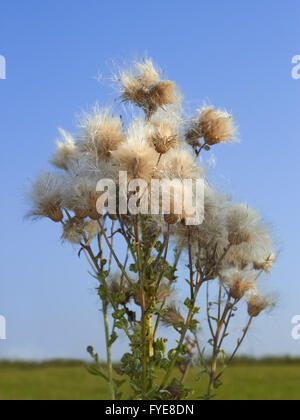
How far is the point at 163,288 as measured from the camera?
241 centimetres

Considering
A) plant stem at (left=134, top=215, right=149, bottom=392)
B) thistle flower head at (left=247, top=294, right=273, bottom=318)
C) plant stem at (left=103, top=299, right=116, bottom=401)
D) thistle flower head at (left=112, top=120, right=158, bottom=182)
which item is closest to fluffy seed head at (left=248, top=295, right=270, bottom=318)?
thistle flower head at (left=247, top=294, right=273, bottom=318)

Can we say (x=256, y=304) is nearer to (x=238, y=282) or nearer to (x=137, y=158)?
(x=238, y=282)

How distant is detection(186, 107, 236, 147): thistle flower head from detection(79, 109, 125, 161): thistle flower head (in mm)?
290

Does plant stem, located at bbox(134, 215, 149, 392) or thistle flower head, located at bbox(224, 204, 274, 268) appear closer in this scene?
plant stem, located at bbox(134, 215, 149, 392)

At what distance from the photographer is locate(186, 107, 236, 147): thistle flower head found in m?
2.37

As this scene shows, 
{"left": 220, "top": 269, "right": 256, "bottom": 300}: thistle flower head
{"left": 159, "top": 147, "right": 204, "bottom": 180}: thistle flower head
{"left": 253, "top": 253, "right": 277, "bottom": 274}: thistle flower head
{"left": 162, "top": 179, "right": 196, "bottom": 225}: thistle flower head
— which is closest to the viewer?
{"left": 162, "top": 179, "right": 196, "bottom": 225}: thistle flower head

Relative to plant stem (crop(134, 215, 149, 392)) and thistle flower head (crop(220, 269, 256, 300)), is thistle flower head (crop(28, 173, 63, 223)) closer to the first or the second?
plant stem (crop(134, 215, 149, 392))

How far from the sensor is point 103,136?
2.37 m

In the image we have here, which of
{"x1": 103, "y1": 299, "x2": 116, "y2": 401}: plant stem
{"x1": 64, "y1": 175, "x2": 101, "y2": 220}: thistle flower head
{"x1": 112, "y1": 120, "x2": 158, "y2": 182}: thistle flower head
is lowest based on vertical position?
{"x1": 103, "y1": 299, "x2": 116, "y2": 401}: plant stem

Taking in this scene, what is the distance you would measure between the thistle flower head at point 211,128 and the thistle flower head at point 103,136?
29 cm

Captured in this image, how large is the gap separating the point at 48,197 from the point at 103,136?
328 millimetres

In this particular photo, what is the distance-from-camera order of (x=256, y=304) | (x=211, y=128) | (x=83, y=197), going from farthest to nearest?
(x=256, y=304) < (x=211, y=128) < (x=83, y=197)

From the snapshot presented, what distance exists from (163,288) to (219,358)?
39cm

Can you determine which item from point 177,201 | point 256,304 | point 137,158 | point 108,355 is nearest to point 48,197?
point 137,158
